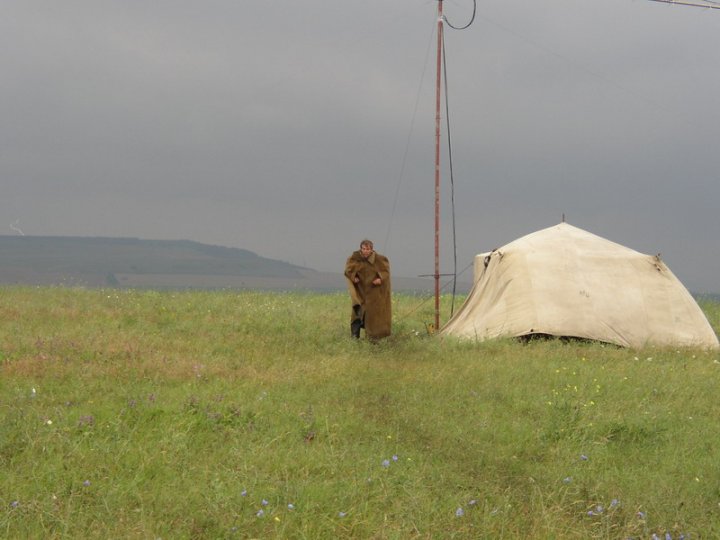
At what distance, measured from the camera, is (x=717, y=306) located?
2555 cm

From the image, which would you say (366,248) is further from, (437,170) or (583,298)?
(583,298)

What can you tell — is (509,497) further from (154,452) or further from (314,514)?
(154,452)

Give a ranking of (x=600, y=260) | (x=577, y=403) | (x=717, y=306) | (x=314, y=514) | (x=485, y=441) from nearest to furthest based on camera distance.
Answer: (x=314, y=514) < (x=485, y=441) < (x=577, y=403) < (x=600, y=260) < (x=717, y=306)

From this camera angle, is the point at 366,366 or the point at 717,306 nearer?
the point at 366,366

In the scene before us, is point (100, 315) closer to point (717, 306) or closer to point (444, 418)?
point (444, 418)

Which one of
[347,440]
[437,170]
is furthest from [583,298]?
[347,440]

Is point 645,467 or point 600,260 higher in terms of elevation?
point 600,260

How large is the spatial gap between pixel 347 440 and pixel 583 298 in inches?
367

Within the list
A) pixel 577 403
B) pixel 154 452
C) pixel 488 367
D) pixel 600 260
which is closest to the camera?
pixel 154 452

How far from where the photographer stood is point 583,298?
15648mm

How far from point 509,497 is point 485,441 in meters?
1.76

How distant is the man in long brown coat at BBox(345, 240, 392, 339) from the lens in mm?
15609

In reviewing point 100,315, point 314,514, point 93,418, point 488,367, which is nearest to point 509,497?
point 314,514

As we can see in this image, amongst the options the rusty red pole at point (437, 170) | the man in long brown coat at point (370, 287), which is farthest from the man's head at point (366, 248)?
the rusty red pole at point (437, 170)
